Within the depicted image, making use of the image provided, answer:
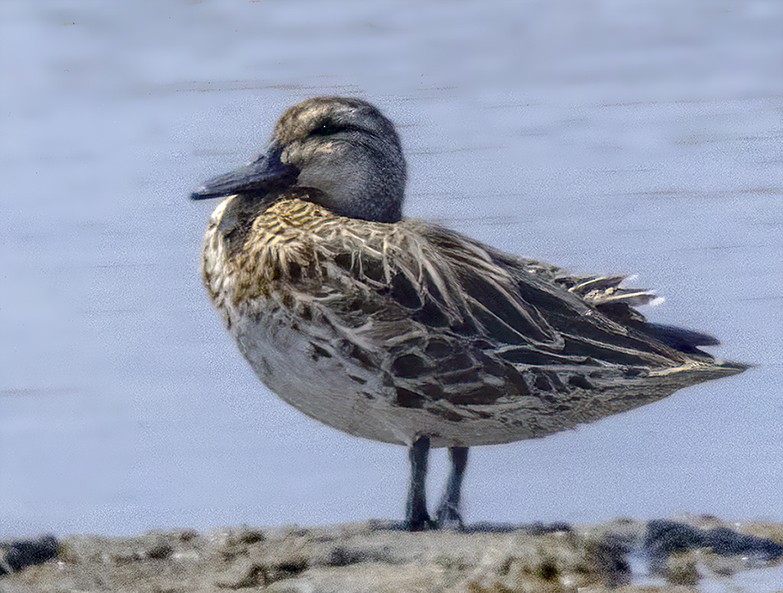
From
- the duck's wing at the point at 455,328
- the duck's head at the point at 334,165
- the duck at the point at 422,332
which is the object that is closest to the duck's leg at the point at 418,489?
the duck at the point at 422,332

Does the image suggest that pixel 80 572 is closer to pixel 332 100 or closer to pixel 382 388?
pixel 382 388

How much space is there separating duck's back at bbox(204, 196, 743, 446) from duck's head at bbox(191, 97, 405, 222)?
271mm

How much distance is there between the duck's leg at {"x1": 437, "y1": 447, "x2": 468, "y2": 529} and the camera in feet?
20.2

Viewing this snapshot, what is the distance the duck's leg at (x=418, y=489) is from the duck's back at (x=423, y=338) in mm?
54

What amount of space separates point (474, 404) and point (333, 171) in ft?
3.99

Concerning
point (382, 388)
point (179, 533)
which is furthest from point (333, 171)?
point (179, 533)

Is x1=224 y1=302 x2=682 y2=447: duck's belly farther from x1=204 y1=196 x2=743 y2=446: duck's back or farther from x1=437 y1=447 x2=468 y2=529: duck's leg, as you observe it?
x1=437 y1=447 x2=468 y2=529: duck's leg

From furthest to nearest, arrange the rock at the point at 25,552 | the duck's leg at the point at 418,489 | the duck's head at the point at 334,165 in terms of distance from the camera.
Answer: the duck's head at the point at 334,165 → the duck's leg at the point at 418,489 → the rock at the point at 25,552

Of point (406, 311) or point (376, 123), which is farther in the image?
point (376, 123)

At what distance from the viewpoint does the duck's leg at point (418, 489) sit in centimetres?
595

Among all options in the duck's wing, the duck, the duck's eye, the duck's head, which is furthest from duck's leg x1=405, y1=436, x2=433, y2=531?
the duck's eye

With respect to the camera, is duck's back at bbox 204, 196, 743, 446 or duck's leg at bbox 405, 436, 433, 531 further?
duck's leg at bbox 405, 436, 433, 531

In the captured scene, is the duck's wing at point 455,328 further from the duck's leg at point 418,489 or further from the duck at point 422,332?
the duck's leg at point 418,489

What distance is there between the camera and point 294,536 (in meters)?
6.06
